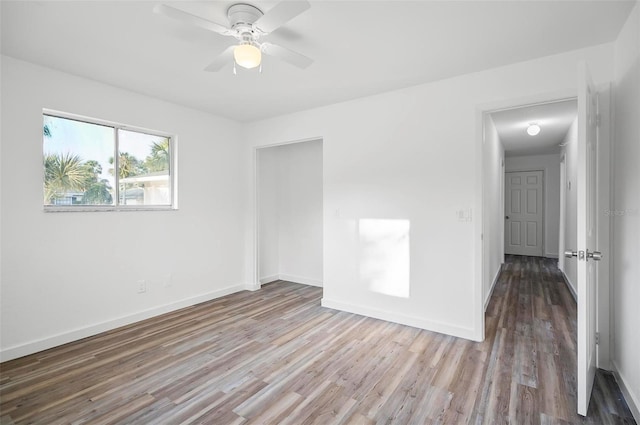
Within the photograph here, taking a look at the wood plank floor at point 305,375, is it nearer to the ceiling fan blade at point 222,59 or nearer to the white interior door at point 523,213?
the ceiling fan blade at point 222,59

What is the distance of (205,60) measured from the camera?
2.71 meters

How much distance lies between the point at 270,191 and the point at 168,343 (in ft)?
9.54

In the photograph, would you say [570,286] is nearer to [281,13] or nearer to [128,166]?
[281,13]

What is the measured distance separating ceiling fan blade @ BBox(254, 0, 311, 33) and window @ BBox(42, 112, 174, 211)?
2.42m

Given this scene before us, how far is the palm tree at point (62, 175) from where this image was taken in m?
2.89

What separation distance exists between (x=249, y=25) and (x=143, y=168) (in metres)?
2.42

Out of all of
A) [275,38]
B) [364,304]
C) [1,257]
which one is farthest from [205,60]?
[364,304]

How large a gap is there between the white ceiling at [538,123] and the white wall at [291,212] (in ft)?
9.05

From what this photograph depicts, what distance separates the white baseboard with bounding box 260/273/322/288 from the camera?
508 cm

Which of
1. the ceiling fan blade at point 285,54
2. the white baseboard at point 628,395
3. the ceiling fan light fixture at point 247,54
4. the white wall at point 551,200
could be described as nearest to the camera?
the white baseboard at point 628,395

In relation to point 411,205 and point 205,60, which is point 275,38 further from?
point 411,205

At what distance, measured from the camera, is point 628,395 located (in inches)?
78.8

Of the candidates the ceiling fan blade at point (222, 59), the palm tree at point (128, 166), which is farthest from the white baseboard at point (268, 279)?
the ceiling fan blade at point (222, 59)

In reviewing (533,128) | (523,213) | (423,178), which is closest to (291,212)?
(423,178)
